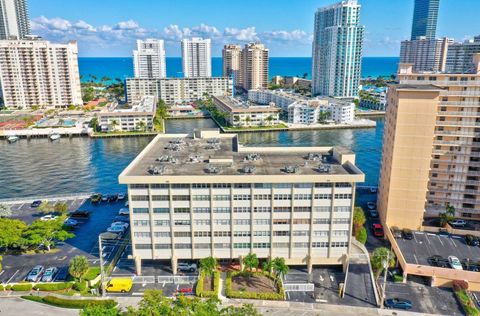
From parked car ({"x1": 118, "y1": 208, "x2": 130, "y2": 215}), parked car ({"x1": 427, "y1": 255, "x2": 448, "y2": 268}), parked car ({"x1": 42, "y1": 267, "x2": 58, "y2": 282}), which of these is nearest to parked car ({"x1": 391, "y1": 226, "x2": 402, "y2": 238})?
parked car ({"x1": 427, "y1": 255, "x2": 448, "y2": 268})

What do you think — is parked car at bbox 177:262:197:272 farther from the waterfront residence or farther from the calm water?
the waterfront residence

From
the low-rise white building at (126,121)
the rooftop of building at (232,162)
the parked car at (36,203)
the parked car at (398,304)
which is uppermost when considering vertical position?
the rooftop of building at (232,162)

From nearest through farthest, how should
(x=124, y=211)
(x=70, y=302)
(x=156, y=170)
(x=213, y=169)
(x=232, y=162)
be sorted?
(x=70, y=302) → (x=156, y=170) → (x=213, y=169) → (x=232, y=162) → (x=124, y=211)

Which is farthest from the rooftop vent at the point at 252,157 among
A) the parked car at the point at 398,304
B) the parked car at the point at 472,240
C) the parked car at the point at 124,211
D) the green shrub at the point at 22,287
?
the parked car at the point at 472,240

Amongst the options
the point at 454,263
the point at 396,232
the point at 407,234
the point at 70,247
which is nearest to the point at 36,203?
the point at 70,247

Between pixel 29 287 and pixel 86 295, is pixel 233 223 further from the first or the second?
pixel 29 287

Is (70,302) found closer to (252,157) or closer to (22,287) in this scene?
(22,287)

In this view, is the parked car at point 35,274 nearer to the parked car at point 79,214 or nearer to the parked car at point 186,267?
the parked car at point 79,214
